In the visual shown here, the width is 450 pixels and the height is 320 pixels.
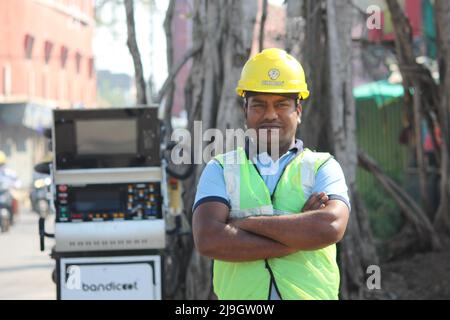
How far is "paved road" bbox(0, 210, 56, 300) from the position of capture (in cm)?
1021

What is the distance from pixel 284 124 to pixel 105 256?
9.96ft

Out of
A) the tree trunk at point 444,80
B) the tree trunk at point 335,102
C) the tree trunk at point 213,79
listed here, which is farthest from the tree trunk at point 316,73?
the tree trunk at point 444,80

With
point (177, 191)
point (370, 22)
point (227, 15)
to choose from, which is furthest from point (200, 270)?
point (370, 22)

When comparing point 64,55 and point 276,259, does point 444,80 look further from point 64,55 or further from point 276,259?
point 64,55

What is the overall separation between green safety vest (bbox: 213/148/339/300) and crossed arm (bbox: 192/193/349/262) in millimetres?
47

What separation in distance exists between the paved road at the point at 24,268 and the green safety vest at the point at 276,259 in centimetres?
616

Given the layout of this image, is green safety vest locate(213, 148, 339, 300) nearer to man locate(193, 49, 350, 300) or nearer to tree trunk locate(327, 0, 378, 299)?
man locate(193, 49, 350, 300)

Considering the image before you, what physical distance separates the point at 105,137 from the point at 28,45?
28.7 metres

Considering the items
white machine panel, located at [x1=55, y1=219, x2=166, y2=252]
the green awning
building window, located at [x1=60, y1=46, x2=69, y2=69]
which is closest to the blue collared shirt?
white machine panel, located at [x1=55, y1=219, x2=166, y2=252]

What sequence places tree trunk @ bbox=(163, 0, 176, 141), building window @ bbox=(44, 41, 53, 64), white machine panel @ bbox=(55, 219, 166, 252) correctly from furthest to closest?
building window @ bbox=(44, 41, 53, 64) < tree trunk @ bbox=(163, 0, 176, 141) < white machine panel @ bbox=(55, 219, 166, 252)

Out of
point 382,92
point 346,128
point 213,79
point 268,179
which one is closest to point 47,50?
point 382,92

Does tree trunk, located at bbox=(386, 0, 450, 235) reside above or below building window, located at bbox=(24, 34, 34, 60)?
A: below

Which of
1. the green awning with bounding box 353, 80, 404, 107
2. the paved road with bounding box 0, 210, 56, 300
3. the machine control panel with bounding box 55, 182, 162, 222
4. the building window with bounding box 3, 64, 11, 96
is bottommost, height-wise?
the paved road with bounding box 0, 210, 56, 300

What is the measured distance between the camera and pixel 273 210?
3.83 metres
